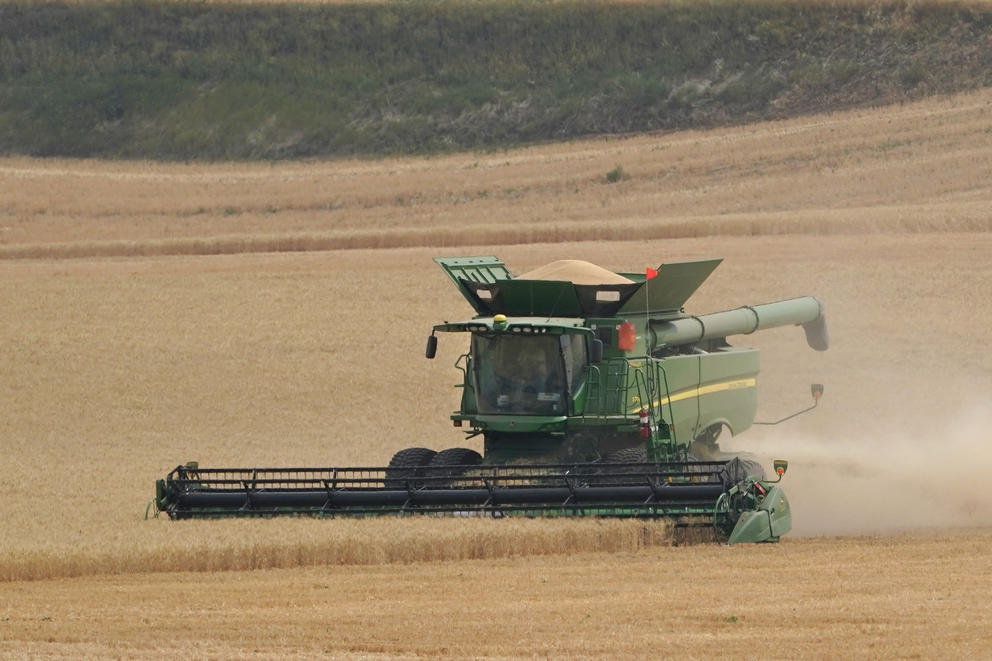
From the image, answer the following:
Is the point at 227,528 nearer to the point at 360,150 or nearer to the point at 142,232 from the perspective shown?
the point at 142,232

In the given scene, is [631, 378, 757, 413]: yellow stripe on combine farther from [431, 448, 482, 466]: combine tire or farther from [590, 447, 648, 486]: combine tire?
[431, 448, 482, 466]: combine tire

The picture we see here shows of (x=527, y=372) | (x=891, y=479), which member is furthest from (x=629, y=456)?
(x=891, y=479)

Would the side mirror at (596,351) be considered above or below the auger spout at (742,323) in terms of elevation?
below

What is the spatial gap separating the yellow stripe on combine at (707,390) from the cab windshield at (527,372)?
748 mm

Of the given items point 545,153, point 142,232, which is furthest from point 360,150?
point 142,232

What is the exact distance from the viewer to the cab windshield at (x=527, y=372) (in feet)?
49.8

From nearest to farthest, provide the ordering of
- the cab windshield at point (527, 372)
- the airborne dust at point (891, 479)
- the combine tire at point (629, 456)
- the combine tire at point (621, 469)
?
the combine tire at point (621, 469), the combine tire at point (629, 456), the cab windshield at point (527, 372), the airborne dust at point (891, 479)

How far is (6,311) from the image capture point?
29.6 metres

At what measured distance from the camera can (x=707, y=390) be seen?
54.1 ft

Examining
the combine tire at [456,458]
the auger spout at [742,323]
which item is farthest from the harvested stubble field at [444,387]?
the combine tire at [456,458]

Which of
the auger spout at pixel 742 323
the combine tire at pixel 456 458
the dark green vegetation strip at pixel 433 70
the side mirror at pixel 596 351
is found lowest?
the combine tire at pixel 456 458

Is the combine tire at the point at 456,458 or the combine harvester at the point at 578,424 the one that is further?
the combine tire at the point at 456,458

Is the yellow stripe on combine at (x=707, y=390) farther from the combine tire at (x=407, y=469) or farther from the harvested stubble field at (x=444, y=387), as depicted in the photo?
the combine tire at (x=407, y=469)

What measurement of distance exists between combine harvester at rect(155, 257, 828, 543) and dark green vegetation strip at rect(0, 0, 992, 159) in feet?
133
